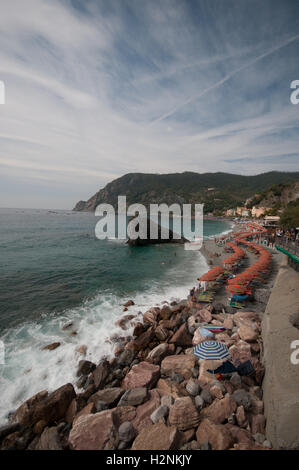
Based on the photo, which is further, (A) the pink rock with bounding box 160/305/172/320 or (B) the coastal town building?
(B) the coastal town building

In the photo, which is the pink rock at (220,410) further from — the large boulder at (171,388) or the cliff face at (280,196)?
the cliff face at (280,196)

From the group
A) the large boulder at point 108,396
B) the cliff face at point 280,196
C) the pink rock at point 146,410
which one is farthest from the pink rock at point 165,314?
the cliff face at point 280,196

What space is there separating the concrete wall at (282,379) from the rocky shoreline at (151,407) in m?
0.41

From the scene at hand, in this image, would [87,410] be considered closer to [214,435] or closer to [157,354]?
[157,354]

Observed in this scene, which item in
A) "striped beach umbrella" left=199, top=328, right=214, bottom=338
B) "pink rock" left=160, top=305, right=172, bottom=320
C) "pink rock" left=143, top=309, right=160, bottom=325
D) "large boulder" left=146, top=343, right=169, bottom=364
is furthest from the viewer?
"pink rock" left=160, top=305, right=172, bottom=320

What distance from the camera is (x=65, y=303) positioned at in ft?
49.1

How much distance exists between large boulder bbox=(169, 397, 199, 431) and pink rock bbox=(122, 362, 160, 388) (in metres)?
1.50

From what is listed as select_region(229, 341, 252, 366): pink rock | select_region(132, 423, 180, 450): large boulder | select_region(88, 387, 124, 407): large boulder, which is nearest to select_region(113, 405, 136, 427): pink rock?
select_region(88, 387, 124, 407): large boulder

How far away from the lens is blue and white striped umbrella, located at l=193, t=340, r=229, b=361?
278 inches

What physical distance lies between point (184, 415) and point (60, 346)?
25.1ft

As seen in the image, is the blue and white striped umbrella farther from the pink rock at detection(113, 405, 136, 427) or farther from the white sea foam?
the white sea foam

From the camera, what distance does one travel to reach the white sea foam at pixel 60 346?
309 inches

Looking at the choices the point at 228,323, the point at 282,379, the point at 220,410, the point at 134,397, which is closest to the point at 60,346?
the point at 134,397

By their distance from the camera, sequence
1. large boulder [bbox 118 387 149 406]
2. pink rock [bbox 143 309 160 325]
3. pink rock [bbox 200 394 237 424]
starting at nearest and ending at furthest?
pink rock [bbox 200 394 237 424], large boulder [bbox 118 387 149 406], pink rock [bbox 143 309 160 325]
